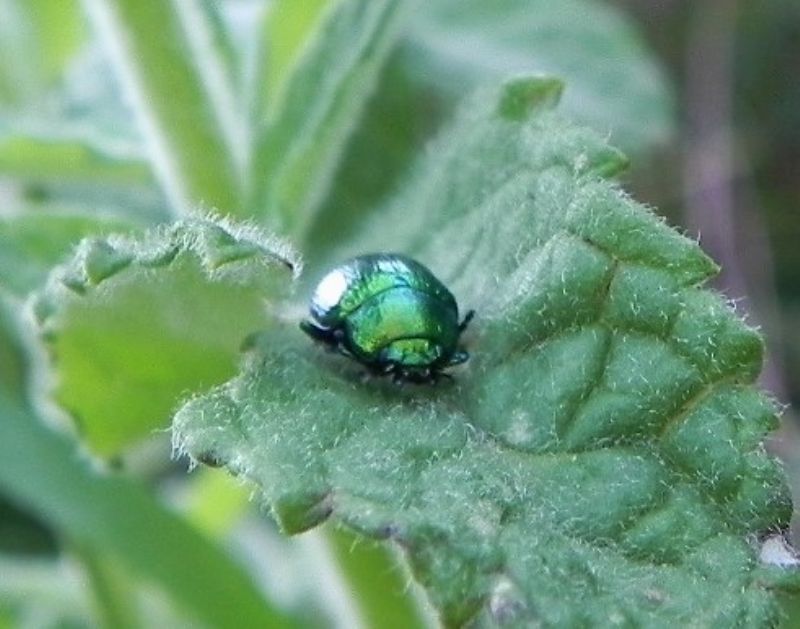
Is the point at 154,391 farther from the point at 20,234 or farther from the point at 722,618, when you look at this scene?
the point at 722,618

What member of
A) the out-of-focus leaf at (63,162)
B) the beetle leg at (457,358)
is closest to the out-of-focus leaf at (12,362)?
the out-of-focus leaf at (63,162)

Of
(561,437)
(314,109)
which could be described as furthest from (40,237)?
(561,437)

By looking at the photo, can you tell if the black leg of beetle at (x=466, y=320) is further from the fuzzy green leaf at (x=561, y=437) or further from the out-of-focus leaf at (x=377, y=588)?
the out-of-focus leaf at (x=377, y=588)

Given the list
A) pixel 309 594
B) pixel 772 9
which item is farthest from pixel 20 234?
pixel 772 9

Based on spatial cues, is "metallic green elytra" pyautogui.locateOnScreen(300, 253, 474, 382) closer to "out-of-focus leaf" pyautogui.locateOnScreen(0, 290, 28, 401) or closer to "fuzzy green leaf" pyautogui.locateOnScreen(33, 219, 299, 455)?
"fuzzy green leaf" pyautogui.locateOnScreen(33, 219, 299, 455)

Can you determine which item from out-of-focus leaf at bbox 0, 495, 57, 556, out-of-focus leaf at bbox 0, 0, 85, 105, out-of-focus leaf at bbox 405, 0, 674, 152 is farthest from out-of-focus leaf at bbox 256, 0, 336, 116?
out-of-focus leaf at bbox 0, 495, 57, 556

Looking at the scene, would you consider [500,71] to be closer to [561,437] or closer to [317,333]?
[317,333]
